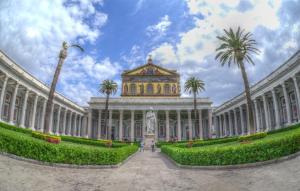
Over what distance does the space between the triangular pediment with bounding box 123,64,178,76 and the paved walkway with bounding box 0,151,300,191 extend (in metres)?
65.1

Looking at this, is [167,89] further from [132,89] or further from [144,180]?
[144,180]

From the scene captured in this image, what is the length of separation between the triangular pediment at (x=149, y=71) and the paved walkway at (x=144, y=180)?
214 feet

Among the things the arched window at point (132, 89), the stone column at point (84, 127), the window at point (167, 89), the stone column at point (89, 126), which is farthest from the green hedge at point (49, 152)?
the window at point (167, 89)

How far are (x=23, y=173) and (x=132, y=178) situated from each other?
5.24 metres

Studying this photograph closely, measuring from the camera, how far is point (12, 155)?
1392 cm

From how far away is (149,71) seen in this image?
78.7m

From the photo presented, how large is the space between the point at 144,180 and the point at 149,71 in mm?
66751

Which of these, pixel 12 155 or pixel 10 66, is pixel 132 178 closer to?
pixel 12 155

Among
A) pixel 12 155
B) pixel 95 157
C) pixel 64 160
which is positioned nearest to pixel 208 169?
pixel 95 157

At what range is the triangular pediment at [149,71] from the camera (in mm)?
78438

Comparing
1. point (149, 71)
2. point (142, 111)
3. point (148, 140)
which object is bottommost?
point (148, 140)

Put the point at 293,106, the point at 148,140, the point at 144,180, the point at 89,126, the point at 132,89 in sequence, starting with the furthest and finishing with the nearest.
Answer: the point at 132,89 → the point at 89,126 → the point at 293,106 → the point at 148,140 → the point at 144,180

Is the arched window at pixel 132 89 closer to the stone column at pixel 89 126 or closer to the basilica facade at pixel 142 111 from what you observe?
the basilica facade at pixel 142 111

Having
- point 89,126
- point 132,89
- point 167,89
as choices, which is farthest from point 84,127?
point 167,89
